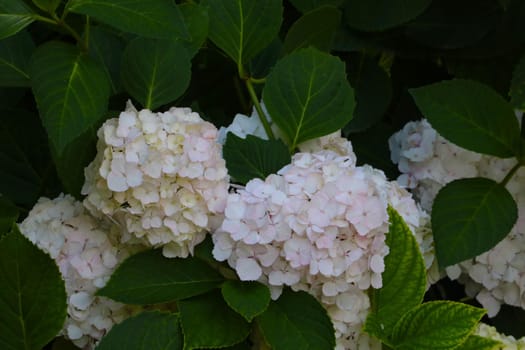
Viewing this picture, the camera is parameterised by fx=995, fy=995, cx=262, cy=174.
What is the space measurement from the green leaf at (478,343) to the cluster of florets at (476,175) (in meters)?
0.14

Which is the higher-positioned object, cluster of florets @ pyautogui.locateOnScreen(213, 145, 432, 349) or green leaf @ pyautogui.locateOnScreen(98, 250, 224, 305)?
cluster of florets @ pyautogui.locateOnScreen(213, 145, 432, 349)

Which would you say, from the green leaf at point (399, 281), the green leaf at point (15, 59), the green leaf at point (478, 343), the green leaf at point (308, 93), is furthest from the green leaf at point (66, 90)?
the green leaf at point (478, 343)

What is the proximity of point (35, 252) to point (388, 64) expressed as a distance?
29.6 inches

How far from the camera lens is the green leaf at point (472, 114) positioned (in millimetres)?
1250

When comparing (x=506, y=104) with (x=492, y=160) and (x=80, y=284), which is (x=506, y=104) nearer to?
(x=492, y=160)

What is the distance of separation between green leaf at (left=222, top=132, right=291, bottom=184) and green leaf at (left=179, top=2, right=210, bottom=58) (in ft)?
0.44

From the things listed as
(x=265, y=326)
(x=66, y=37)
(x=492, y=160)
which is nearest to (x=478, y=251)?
(x=492, y=160)

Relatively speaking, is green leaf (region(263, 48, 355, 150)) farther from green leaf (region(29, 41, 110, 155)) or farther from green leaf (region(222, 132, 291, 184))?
green leaf (region(29, 41, 110, 155))

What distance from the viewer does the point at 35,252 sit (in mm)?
1026

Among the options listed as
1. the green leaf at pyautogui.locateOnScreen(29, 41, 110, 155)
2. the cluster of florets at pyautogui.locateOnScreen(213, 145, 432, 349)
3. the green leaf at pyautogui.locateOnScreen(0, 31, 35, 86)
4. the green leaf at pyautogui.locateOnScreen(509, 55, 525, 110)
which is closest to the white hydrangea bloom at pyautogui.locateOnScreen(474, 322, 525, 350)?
the cluster of florets at pyautogui.locateOnScreen(213, 145, 432, 349)

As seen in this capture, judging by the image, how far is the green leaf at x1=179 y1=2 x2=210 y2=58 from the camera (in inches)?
48.3

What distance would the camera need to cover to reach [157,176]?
1.05 meters

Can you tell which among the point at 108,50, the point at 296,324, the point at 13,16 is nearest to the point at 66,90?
the point at 13,16

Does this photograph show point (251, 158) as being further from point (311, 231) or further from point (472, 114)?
point (472, 114)
